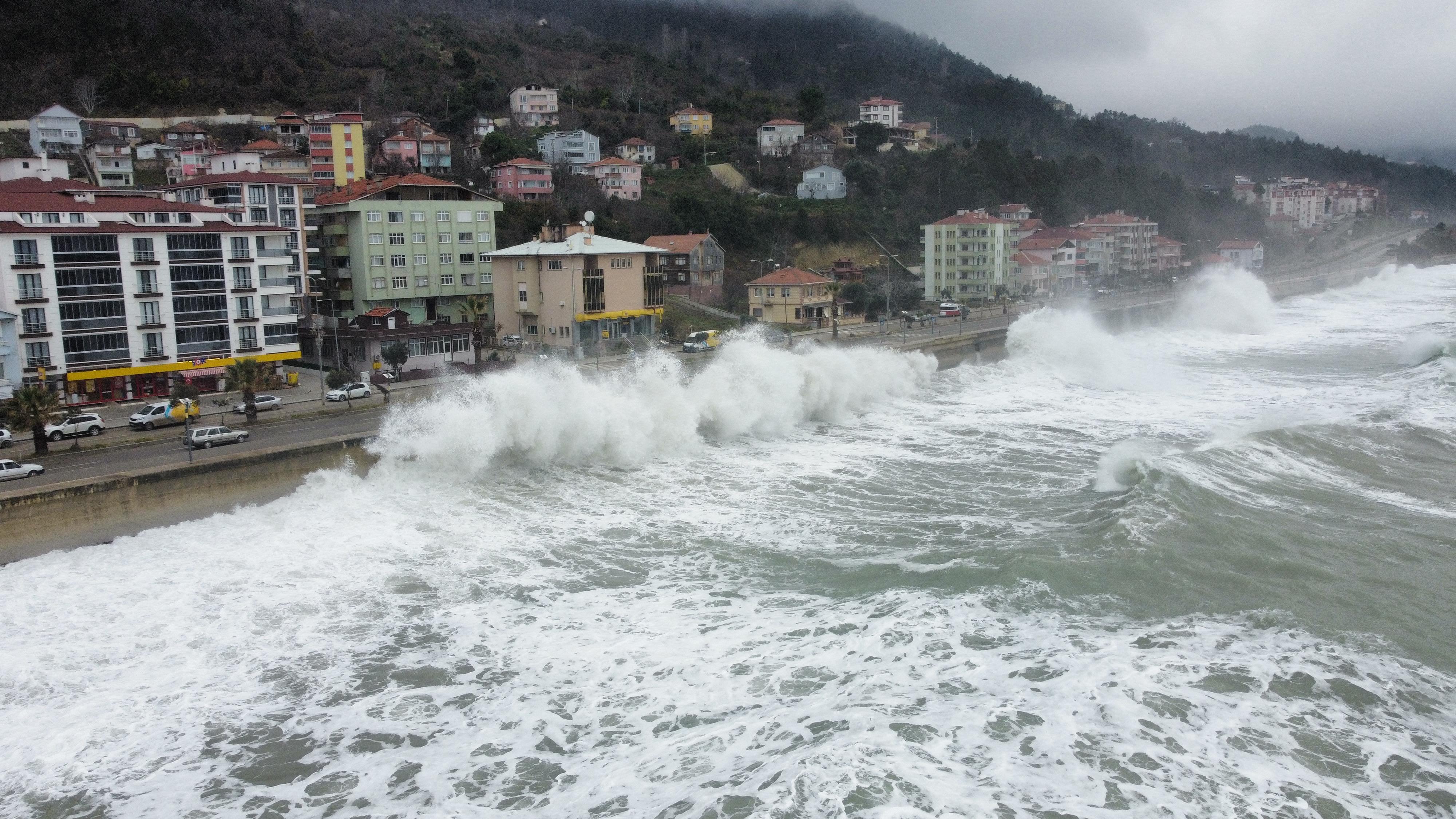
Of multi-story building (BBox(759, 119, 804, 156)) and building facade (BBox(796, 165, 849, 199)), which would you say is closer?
building facade (BBox(796, 165, 849, 199))

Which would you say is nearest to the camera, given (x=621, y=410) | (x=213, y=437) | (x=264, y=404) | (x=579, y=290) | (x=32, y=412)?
(x=32, y=412)

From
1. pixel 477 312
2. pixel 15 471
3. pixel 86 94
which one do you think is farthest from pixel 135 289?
pixel 86 94

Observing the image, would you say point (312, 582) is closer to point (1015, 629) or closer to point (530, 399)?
point (530, 399)

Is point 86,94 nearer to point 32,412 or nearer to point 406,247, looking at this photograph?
point 406,247

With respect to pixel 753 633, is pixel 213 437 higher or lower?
higher

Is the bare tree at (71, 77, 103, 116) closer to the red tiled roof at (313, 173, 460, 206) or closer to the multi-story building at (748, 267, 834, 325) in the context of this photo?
the red tiled roof at (313, 173, 460, 206)

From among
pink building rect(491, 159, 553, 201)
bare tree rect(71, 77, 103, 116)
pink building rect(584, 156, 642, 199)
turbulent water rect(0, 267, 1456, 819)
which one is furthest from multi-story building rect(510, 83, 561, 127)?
turbulent water rect(0, 267, 1456, 819)

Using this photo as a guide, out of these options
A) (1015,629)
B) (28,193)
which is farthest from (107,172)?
(1015,629)
